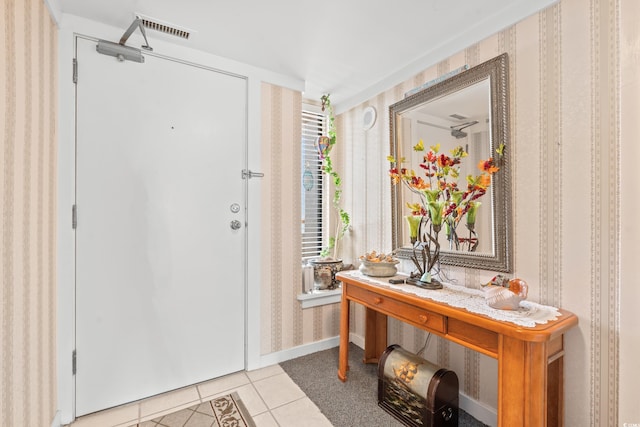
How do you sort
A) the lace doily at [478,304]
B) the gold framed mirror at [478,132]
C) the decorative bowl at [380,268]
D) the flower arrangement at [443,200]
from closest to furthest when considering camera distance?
the lace doily at [478,304] → the gold framed mirror at [478,132] → the flower arrangement at [443,200] → the decorative bowl at [380,268]

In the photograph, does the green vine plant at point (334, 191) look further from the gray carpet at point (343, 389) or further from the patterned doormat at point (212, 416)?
the patterned doormat at point (212, 416)

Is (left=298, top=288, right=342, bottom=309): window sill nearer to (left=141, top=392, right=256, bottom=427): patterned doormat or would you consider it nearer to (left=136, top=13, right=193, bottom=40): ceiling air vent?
(left=141, top=392, right=256, bottom=427): patterned doormat

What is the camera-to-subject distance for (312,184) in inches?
109

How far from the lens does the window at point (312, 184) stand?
2.76 metres

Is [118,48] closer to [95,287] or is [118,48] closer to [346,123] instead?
[95,287]

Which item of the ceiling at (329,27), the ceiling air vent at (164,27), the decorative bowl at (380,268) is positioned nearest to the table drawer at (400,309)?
the decorative bowl at (380,268)

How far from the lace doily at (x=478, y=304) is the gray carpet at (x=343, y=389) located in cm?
75

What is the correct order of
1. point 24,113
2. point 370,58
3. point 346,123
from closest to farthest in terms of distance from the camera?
point 24,113 → point 370,58 → point 346,123

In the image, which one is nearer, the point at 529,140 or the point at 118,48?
the point at 529,140

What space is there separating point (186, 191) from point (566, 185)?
7.04 feet

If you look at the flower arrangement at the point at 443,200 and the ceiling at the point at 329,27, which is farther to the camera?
the flower arrangement at the point at 443,200

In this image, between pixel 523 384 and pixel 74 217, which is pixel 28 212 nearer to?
pixel 74 217

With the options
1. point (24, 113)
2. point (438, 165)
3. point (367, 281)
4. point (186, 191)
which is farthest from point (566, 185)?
point (24, 113)

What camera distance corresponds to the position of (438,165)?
1887 mm
